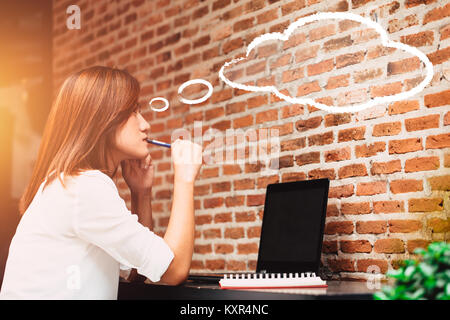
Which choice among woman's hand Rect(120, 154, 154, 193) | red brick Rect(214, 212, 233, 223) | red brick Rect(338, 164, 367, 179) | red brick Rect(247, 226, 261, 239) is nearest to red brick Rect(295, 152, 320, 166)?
red brick Rect(338, 164, 367, 179)

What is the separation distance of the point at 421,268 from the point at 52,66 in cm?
313

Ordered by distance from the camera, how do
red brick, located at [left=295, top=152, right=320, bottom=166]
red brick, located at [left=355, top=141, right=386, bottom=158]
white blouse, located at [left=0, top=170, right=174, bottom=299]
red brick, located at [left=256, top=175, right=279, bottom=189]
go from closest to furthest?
white blouse, located at [left=0, top=170, right=174, bottom=299], red brick, located at [left=355, top=141, right=386, bottom=158], red brick, located at [left=295, top=152, right=320, bottom=166], red brick, located at [left=256, top=175, right=279, bottom=189]

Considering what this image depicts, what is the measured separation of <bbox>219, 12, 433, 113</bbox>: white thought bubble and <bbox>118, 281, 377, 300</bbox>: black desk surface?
1.98ft

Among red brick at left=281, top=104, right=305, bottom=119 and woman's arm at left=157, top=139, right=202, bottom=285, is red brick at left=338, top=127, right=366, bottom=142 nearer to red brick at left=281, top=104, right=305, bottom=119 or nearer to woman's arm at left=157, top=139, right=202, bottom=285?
red brick at left=281, top=104, right=305, bottom=119

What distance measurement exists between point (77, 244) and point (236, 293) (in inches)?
18.3

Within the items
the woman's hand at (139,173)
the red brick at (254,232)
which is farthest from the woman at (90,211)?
the red brick at (254,232)

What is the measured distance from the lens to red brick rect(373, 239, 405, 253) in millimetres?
1809

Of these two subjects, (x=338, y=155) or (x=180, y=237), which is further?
(x=338, y=155)

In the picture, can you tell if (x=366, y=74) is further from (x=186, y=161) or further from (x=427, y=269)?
(x=427, y=269)

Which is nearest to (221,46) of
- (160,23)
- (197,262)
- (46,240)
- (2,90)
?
(160,23)

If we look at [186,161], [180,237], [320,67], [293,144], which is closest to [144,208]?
[186,161]

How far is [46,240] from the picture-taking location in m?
1.59

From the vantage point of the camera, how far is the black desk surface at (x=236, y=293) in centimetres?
138

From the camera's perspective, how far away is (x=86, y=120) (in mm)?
1699
